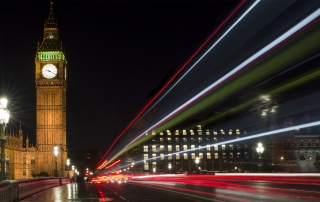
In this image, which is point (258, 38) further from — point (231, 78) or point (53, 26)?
point (53, 26)

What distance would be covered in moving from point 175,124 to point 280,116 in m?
9.67

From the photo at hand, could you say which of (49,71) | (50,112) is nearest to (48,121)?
(50,112)

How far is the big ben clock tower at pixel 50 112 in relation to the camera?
374 feet

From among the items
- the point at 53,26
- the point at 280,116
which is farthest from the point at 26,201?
the point at 53,26

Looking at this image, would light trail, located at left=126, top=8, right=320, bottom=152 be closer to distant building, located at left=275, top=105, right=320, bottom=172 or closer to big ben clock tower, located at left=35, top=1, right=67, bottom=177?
distant building, located at left=275, top=105, right=320, bottom=172

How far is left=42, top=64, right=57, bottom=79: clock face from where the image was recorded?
381 ft

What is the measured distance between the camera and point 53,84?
380ft

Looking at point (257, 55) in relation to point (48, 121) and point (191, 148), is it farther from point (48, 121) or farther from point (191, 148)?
point (48, 121)

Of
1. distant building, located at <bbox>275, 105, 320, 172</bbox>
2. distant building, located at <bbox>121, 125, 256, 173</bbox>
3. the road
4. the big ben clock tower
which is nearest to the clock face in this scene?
the big ben clock tower

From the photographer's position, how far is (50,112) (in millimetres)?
114688

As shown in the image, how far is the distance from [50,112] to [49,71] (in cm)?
925

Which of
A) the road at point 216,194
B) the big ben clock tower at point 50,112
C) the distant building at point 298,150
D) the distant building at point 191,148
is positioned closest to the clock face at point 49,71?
the big ben clock tower at point 50,112

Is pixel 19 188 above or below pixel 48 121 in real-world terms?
below

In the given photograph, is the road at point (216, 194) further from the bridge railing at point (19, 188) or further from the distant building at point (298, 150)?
the distant building at point (298, 150)
